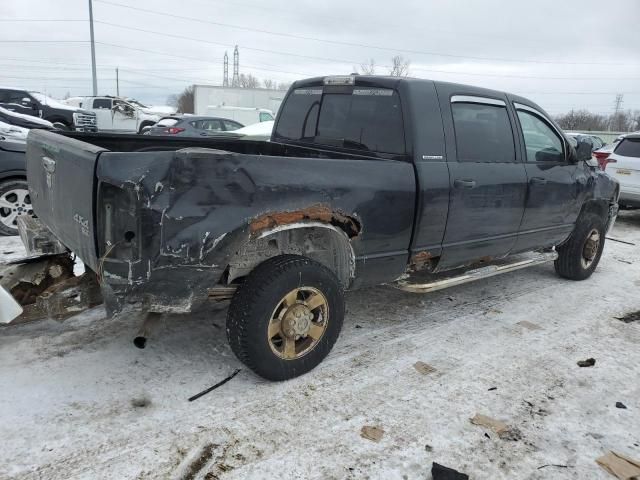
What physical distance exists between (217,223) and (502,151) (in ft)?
8.98

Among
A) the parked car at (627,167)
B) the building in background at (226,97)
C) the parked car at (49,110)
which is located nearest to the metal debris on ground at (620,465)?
the parked car at (627,167)

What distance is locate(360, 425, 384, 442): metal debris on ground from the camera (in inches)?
110

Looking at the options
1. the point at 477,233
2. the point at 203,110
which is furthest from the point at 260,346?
the point at 203,110

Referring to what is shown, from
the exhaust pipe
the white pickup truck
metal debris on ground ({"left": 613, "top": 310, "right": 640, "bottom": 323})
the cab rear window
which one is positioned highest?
the cab rear window

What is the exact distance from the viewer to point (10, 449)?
2.54 metres

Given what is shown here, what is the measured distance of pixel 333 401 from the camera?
314 centimetres

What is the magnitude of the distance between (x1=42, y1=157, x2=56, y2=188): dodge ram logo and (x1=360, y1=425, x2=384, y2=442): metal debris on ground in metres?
2.43

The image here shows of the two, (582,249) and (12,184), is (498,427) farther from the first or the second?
(12,184)

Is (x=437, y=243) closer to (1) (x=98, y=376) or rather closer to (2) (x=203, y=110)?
(1) (x=98, y=376)

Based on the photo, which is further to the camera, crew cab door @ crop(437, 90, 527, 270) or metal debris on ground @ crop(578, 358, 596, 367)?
crew cab door @ crop(437, 90, 527, 270)

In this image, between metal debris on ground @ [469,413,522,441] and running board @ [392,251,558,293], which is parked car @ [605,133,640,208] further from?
metal debris on ground @ [469,413,522,441]

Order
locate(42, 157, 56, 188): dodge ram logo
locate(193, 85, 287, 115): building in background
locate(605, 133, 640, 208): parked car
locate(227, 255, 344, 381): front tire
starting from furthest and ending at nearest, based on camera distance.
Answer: locate(193, 85, 287, 115): building in background < locate(605, 133, 640, 208): parked car < locate(42, 157, 56, 188): dodge ram logo < locate(227, 255, 344, 381): front tire

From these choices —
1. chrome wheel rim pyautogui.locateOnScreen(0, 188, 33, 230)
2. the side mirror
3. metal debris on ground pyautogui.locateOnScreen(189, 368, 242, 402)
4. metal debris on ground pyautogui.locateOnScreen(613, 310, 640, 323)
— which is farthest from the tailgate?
metal debris on ground pyautogui.locateOnScreen(613, 310, 640, 323)

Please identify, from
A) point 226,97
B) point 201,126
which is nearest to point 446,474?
point 201,126
